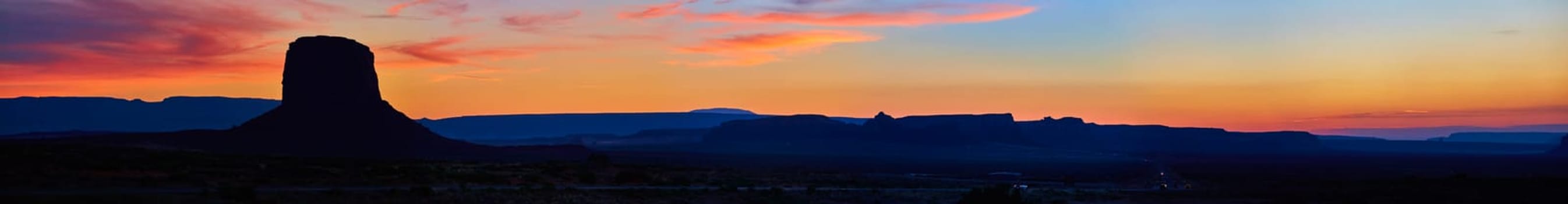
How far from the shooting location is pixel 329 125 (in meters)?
106

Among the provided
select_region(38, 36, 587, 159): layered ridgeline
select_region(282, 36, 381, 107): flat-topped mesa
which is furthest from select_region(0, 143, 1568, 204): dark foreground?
select_region(282, 36, 381, 107): flat-topped mesa

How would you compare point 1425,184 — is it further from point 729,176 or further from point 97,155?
point 97,155

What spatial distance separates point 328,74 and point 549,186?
71766 mm

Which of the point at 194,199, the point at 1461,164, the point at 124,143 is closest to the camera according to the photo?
the point at 194,199

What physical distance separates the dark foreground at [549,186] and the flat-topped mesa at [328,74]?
139 feet

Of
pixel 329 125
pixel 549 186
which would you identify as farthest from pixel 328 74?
pixel 549 186

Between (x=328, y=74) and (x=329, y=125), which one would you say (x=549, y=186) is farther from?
(x=328, y=74)

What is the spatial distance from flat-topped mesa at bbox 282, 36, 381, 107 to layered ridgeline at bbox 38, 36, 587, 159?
69mm

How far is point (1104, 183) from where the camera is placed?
79750 millimetres

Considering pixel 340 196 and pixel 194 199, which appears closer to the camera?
pixel 194 199

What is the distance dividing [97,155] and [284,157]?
10.7 metres

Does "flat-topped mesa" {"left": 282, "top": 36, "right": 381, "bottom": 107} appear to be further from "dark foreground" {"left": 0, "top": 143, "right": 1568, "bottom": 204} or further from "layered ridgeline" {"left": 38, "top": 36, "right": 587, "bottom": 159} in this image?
"dark foreground" {"left": 0, "top": 143, "right": 1568, "bottom": 204}

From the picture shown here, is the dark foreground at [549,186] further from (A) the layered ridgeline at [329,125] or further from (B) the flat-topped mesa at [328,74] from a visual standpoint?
(B) the flat-topped mesa at [328,74]

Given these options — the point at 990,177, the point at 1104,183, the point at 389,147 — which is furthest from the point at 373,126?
the point at 1104,183
